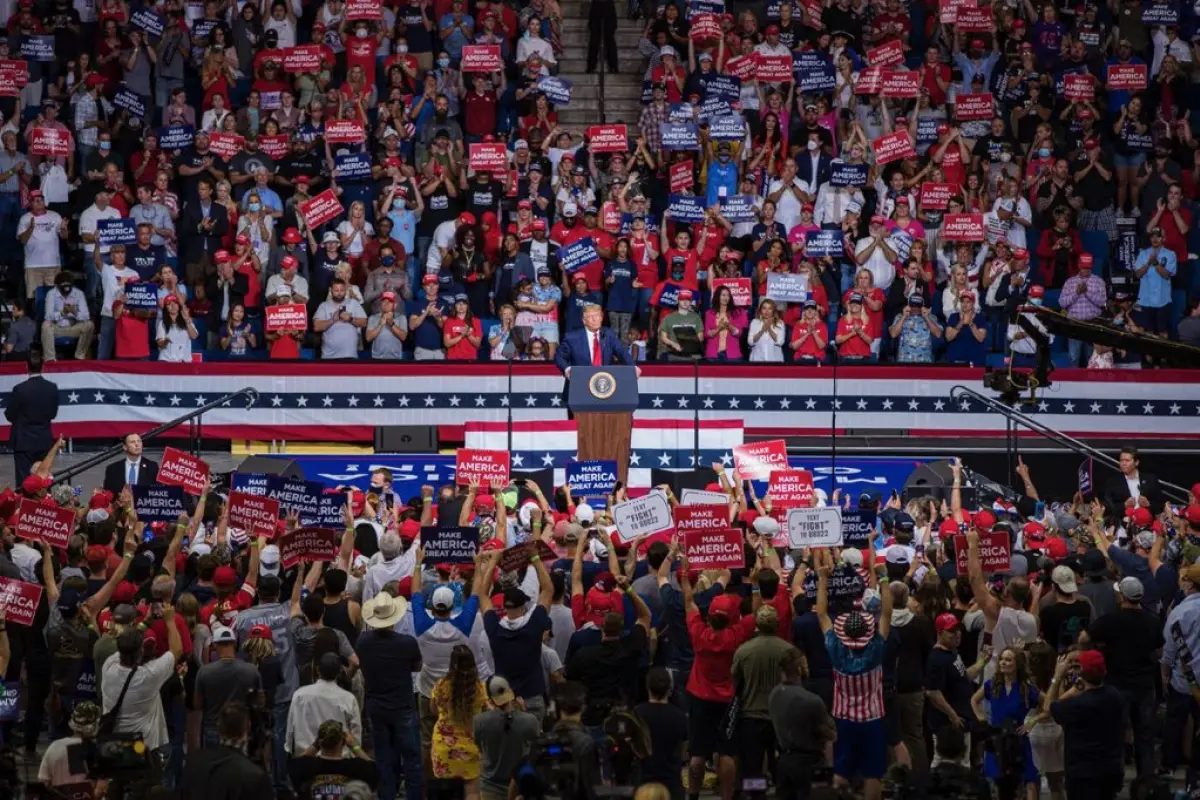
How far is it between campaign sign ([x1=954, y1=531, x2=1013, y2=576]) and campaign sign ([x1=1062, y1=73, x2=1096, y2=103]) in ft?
51.1

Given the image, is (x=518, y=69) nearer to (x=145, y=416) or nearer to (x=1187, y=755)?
(x=145, y=416)

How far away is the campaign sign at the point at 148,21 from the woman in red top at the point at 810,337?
32.9ft

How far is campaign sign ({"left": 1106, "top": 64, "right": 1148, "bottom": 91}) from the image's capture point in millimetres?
28391

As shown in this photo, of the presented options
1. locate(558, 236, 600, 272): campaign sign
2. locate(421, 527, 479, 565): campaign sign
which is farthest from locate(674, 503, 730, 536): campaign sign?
locate(558, 236, 600, 272): campaign sign

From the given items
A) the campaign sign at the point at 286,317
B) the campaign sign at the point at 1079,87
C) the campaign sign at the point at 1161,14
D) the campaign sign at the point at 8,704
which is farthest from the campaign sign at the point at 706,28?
the campaign sign at the point at 8,704

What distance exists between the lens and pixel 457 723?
40.0ft

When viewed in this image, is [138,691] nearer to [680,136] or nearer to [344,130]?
[344,130]

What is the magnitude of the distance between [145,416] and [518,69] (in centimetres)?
786

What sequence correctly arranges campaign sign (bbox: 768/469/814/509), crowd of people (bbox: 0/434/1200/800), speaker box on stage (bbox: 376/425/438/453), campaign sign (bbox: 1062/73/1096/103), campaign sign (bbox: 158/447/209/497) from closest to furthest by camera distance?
crowd of people (bbox: 0/434/1200/800) → campaign sign (bbox: 158/447/209/497) → campaign sign (bbox: 768/469/814/509) → speaker box on stage (bbox: 376/425/438/453) → campaign sign (bbox: 1062/73/1096/103)

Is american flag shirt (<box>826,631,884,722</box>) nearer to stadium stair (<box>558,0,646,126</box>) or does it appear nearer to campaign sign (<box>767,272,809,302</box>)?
campaign sign (<box>767,272,809,302</box>)

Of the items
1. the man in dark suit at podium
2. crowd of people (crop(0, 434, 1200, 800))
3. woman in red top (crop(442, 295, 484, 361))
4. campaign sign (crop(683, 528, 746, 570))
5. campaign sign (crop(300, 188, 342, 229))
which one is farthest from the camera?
campaign sign (crop(300, 188, 342, 229))

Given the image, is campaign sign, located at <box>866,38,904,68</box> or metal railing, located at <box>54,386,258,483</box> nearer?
metal railing, located at <box>54,386,258,483</box>

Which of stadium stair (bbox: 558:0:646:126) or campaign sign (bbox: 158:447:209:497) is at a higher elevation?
stadium stair (bbox: 558:0:646:126)

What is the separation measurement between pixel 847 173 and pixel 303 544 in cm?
1469
